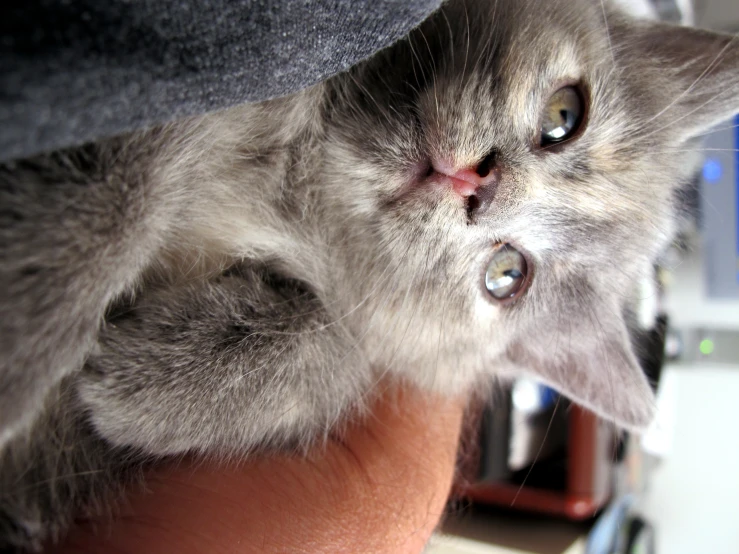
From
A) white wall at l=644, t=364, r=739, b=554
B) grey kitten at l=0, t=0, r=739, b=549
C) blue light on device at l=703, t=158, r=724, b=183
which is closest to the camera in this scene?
grey kitten at l=0, t=0, r=739, b=549

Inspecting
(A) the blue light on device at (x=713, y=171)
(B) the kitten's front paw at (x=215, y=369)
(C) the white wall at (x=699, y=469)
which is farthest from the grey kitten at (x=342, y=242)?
(C) the white wall at (x=699, y=469)

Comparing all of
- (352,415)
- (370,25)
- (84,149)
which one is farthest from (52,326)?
(352,415)

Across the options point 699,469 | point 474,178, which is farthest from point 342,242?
point 699,469

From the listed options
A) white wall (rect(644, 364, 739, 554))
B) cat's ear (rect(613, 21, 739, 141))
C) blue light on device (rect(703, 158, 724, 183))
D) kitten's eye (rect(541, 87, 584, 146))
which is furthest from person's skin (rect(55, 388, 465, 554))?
white wall (rect(644, 364, 739, 554))

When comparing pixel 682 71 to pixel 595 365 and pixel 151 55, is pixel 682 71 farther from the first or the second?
pixel 151 55

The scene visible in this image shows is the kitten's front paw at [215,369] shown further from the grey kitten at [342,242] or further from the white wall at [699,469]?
the white wall at [699,469]

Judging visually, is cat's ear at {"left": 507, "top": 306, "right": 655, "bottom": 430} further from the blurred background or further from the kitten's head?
the blurred background

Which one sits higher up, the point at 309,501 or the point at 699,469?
the point at 699,469
